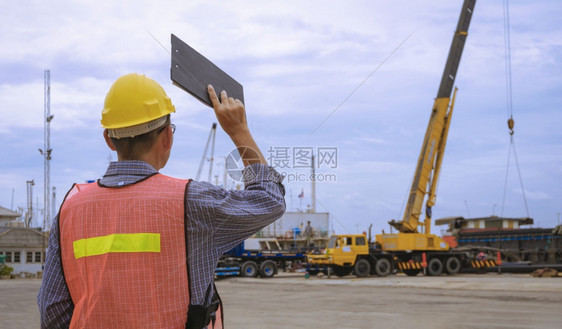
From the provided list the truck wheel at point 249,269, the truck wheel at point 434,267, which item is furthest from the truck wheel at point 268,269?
the truck wheel at point 434,267

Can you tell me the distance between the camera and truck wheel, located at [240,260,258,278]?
30.5 metres

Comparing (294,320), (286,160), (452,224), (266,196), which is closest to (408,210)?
(452,224)

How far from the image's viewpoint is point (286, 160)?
3.85 metres

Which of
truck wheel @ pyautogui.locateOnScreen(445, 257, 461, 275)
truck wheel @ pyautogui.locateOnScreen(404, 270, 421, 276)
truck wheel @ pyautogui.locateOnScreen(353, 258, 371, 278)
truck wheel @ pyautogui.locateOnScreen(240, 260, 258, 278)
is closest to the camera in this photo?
truck wheel @ pyautogui.locateOnScreen(353, 258, 371, 278)

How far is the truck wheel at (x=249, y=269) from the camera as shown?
30.5 meters

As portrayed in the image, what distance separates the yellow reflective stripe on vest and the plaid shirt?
117mm

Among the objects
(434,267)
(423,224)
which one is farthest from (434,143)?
(434,267)

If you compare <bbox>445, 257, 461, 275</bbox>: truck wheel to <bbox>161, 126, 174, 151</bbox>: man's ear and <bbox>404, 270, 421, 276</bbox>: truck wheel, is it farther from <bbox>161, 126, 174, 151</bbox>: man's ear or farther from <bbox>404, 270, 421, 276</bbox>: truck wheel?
<bbox>161, 126, 174, 151</bbox>: man's ear

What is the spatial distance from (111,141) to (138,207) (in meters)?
0.35

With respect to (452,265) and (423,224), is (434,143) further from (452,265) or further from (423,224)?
(452,265)

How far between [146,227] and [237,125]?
0.50 m

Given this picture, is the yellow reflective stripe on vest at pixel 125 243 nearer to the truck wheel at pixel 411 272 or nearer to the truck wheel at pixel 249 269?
the truck wheel at pixel 411 272

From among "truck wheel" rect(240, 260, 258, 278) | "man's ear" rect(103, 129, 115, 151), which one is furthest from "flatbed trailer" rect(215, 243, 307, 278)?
"man's ear" rect(103, 129, 115, 151)

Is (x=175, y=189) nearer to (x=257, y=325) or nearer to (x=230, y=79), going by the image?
(x=230, y=79)
